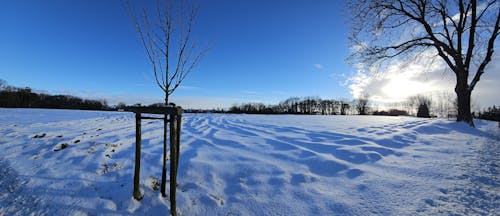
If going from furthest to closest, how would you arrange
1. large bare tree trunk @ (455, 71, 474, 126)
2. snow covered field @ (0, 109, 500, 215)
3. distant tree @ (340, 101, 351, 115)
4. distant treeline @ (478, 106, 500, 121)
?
1. distant tree @ (340, 101, 351, 115)
2. distant treeline @ (478, 106, 500, 121)
3. large bare tree trunk @ (455, 71, 474, 126)
4. snow covered field @ (0, 109, 500, 215)

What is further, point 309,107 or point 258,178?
point 309,107

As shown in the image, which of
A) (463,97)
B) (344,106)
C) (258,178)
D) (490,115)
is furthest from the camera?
(344,106)

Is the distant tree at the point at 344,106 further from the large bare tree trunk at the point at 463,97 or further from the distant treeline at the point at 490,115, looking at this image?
the large bare tree trunk at the point at 463,97

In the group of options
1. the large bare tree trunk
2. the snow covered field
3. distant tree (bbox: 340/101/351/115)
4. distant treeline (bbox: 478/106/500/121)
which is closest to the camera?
the snow covered field

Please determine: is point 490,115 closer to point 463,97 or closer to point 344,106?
point 344,106

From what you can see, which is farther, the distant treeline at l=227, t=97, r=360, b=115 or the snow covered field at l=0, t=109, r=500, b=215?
the distant treeline at l=227, t=97, r=360, b=115

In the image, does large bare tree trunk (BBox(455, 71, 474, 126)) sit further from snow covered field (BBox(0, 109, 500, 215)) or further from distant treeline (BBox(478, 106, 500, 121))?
distant treeline (BBox(478, 106, 500, 121))

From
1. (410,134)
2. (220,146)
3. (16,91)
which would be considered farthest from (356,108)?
(16,91)

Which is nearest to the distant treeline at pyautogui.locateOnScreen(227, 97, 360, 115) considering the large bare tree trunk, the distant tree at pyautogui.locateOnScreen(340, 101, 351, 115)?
the distant tree at pyautogui.locateOnScreen(340, 101, 351, 115)

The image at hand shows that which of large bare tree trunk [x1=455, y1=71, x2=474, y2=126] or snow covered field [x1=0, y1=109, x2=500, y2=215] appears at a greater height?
large bare tree trunk [x1=455, y1=71, x2=474, y2=126]

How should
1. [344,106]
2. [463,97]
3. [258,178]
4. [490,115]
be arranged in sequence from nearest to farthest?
1. [258,178]
2. [463,97]
3. [490,115]
4. [344,106]

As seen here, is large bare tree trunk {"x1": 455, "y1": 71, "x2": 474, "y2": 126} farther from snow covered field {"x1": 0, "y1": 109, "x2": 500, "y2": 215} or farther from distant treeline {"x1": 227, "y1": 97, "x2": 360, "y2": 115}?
distant treeline {"x1": 227, "y1": 97, "x2": 360, "y2": 115}

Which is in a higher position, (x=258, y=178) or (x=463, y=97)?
(x=463, y=97)

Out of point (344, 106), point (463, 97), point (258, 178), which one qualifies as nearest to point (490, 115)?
point (344, 106)
